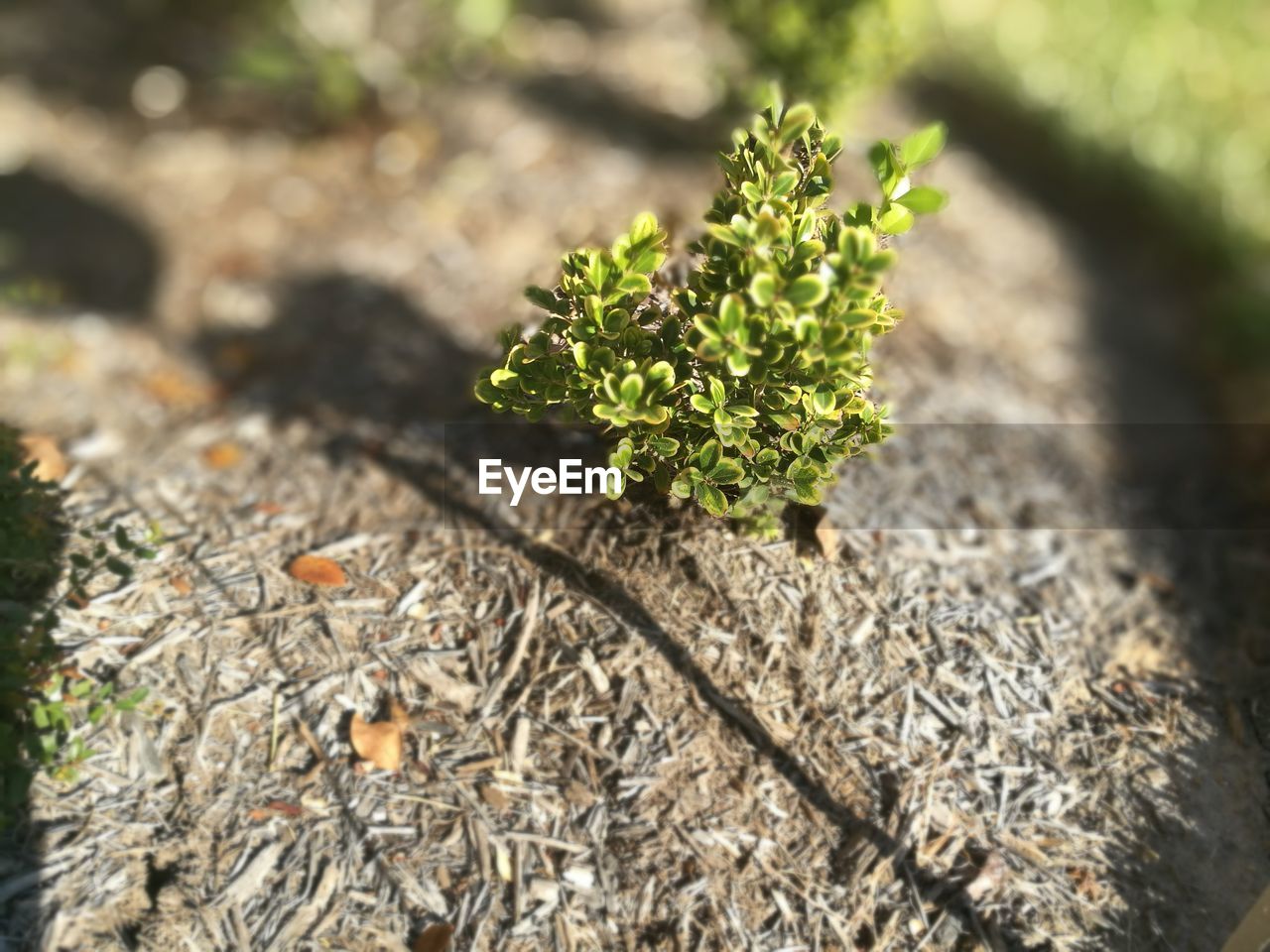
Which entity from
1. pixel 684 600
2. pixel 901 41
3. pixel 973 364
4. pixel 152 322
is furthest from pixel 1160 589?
pixel 152 322

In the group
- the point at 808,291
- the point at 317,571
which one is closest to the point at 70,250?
the point at 317,571

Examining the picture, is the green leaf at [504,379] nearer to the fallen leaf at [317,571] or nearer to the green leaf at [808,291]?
the green leaf at [808,291]

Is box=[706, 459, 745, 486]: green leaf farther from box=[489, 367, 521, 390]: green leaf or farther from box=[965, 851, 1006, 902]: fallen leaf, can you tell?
box=[965, 851, 1006, 902]: fallen leaf

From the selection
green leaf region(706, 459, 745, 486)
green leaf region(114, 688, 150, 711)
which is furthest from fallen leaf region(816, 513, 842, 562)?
green leaf region(114, 688, 150, 711)

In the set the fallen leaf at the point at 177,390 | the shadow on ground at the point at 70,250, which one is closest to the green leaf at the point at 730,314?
the fallen leaf at the point at 177,390

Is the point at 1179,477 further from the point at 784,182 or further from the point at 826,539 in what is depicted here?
the point at 784,182

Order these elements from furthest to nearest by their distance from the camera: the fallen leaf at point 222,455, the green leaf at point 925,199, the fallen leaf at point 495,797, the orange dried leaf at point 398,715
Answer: the fallen leaf at point 222,455 < the orange dried leaf at point 398,715 < the fallen leaf at point 495,797 < the green leaf at point 925,199
